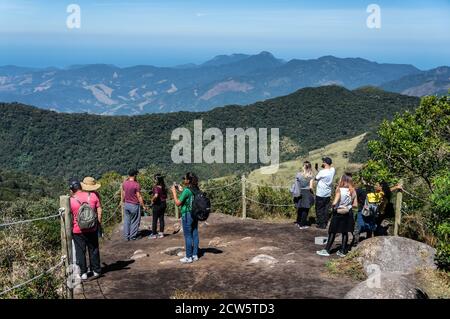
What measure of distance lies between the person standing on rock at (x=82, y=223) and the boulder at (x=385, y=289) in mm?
4310

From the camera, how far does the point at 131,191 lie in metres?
11.8

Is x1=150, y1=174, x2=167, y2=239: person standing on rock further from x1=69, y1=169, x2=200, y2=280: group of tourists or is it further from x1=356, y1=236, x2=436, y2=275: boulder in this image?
x1=356, y1=236, x2=436, y2=275: boulder

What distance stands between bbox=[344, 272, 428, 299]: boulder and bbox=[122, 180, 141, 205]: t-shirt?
6.46m

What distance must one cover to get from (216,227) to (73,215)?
5930mm

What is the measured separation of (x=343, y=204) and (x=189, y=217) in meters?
3.00

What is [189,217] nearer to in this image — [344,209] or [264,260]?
[264,260]

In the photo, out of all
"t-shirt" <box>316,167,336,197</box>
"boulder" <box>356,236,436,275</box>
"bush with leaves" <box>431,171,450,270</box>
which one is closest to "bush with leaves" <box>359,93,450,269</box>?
"t-shirt" <box>316,167,336,197</box>

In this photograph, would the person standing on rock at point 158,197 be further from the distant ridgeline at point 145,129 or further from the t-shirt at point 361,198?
the distant ridgeline at point 145,129

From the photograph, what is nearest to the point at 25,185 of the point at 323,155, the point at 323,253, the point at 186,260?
the point at 186,260

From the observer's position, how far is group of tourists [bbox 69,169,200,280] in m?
8.18

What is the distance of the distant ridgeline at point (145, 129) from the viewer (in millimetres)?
123438

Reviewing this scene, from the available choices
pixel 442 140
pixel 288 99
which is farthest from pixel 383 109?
pixel 442 140

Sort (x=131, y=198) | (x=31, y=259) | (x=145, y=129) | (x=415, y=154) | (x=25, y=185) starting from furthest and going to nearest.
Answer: (x=145, y=129)
(x=25, y=185)
(x=131, y=198)
(x=415, y=154)
(x=31, y=259)

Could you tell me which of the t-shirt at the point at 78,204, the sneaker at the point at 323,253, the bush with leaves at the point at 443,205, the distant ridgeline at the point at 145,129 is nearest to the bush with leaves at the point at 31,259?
the t-shirt at the point at 78,204
